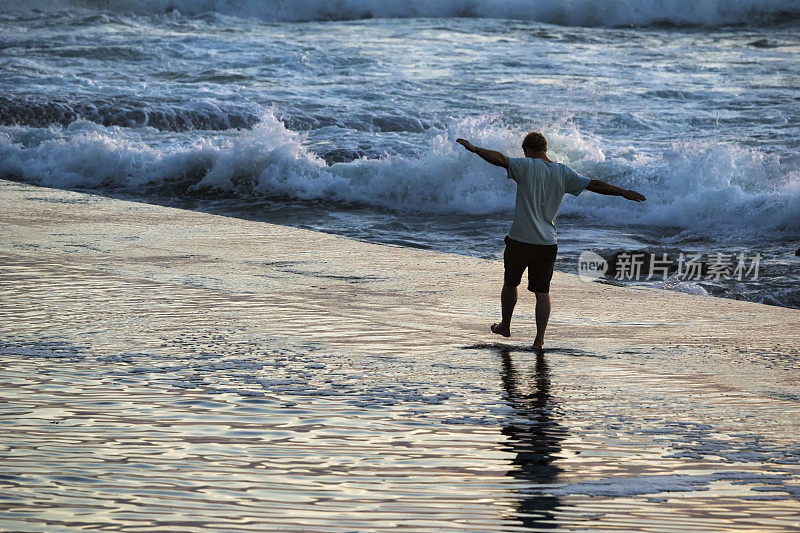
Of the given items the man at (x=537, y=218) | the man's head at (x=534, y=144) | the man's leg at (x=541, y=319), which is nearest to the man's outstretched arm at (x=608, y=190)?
the man at (x=537, y=218)

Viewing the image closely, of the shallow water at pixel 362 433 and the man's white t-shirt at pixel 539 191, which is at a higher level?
the man's white t-shirt at pixel 539 191

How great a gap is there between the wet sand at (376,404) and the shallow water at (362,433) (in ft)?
0.05

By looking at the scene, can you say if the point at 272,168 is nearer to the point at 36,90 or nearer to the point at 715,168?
the point at 715,168

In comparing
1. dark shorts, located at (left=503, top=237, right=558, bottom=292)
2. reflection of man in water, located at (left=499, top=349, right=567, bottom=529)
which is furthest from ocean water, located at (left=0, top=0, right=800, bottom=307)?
reflection of man in water, located at (left=499, top=349, right=567, bottom=529)

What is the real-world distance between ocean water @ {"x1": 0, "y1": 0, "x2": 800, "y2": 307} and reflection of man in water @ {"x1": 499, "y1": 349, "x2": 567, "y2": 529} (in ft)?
14.8

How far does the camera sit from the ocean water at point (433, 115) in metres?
14.2

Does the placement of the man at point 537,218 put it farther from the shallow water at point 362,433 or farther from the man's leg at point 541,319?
the shallow water at point 362,433

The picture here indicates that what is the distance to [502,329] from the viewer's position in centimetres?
679

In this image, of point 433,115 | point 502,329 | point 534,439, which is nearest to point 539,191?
point 502,329

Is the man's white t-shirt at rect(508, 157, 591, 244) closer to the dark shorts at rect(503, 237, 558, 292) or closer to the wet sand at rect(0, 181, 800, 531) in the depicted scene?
the dark shorts at rect(503, 237, 558, 292)

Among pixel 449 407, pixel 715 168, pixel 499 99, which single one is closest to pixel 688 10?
pixel 499 99

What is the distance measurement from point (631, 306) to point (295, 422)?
3721 millimetres

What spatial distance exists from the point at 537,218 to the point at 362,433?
2.32 meters

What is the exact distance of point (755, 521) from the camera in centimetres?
393
